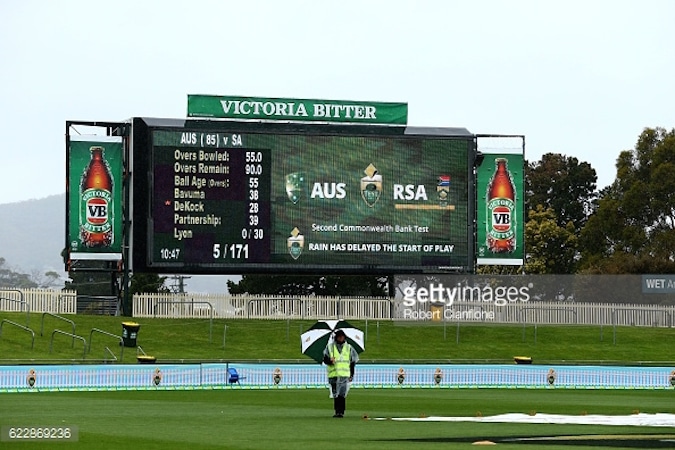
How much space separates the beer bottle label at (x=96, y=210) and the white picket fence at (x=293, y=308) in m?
5.57

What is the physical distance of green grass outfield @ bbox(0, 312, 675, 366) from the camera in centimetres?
5300

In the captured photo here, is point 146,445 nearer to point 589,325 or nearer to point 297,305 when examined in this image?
point 297,305

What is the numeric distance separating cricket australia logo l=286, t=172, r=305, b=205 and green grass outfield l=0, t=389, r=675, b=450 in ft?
39.1

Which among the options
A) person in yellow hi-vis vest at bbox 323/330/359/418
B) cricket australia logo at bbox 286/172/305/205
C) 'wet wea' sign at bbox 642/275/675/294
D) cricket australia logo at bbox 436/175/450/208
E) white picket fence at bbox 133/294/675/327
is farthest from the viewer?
'wet wea' sign at bbox 642/275/675/294

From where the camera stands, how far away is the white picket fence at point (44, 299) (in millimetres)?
57625

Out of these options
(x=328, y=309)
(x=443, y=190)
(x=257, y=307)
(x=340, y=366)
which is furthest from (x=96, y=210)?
(x=340, y=366)

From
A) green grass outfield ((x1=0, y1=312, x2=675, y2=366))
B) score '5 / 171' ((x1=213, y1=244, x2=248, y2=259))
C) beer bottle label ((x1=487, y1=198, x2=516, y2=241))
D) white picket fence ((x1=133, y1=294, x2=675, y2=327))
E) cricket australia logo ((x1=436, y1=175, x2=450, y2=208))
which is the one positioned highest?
cricket australia logo ((x1=436, y1=175, x2=450, y2=208))

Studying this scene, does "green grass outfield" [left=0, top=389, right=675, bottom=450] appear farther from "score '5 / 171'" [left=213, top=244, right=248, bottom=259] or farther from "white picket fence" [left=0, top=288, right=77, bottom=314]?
"white picket fence" [left=0, top=288, right=77, bottom=314]

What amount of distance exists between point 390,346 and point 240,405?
25376 millimetres

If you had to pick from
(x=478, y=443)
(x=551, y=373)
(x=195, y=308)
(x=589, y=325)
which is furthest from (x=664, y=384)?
(x=478, y=443)

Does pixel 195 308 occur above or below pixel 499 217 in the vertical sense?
below

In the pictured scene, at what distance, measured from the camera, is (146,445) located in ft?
65.7

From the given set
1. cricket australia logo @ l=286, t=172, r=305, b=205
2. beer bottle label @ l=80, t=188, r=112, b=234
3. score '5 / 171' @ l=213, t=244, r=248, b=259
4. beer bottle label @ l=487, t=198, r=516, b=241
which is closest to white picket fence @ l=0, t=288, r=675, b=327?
beer bottle label @ l=487, t=198, r=516, b=241

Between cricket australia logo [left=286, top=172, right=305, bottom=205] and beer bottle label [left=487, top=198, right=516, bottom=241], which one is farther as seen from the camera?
beer bottle label [left=487, top=198, right=516, bottom=241]
